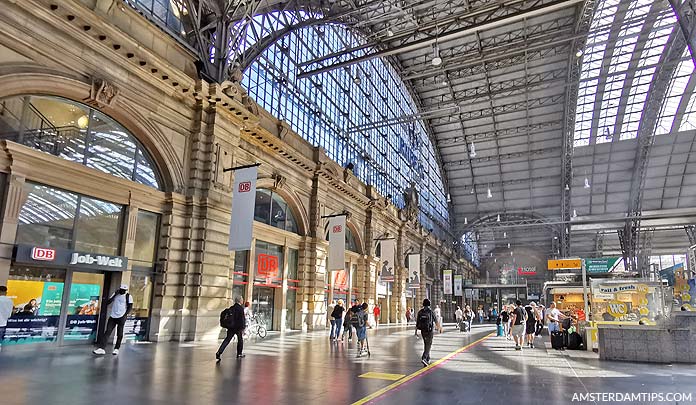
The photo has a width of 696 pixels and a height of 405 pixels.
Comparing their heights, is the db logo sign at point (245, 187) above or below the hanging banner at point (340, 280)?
above

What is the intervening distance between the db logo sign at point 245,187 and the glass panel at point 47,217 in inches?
218

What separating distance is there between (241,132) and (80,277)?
31.0 feet

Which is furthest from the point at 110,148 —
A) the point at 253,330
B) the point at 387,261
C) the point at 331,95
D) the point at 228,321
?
the point at 387,261

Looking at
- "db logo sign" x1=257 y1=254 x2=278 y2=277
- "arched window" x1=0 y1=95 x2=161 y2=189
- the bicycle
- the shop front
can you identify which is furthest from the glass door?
"arched window" x1=0 y1=95 x2=161 y2=189

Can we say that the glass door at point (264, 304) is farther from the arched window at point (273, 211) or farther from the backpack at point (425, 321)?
the backpack at point (425, 321)

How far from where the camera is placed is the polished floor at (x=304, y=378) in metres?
6.91

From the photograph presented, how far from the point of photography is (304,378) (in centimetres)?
895

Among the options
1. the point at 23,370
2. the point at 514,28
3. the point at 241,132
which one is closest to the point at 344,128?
the point at 241,132

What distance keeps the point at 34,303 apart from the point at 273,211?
13.3 meters

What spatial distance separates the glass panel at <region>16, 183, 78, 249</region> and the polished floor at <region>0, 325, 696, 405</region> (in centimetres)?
303

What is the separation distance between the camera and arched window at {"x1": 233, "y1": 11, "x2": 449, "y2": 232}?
2545cm

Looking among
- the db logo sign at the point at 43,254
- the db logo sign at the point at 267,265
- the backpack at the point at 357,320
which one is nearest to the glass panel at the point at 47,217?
the db logo sign at the point at 43,254

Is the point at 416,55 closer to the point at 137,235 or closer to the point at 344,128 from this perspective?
the point at 344,128

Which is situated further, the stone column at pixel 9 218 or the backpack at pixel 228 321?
the stone column at pixel 9 218
